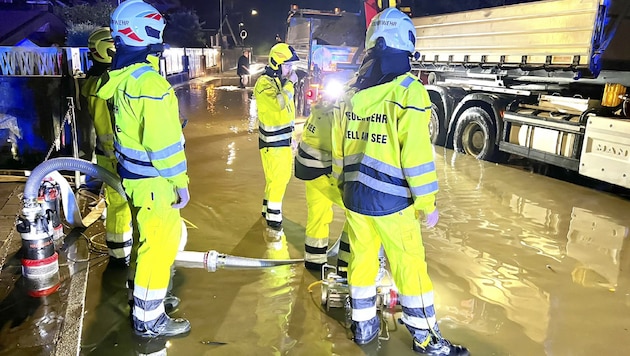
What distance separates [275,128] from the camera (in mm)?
5176

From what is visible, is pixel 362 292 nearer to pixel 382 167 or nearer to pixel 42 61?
pixel 382 167

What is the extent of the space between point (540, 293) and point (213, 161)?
578cm

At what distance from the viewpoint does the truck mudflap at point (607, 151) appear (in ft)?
21.1

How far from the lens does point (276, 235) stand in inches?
205

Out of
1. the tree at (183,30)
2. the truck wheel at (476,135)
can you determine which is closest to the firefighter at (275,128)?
the truck wheel at (476,135)

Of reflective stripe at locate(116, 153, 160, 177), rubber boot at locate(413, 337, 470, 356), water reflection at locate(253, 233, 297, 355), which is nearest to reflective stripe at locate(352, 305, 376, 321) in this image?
rubber boot at locate(413, 337, 470, 356)

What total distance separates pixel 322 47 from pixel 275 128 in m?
8.49

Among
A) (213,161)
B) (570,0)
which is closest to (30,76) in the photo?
(213,161)

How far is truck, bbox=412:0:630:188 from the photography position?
261 inches

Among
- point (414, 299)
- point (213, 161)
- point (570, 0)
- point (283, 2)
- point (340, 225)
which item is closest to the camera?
point (414, 299)

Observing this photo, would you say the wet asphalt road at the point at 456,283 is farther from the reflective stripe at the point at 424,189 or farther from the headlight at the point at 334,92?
the headlight at the point at 334,92

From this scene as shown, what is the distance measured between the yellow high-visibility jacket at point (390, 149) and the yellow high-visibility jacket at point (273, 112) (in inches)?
81.7

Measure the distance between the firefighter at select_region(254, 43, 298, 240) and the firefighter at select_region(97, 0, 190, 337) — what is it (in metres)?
2.05

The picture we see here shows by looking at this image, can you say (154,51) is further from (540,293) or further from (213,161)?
(213,161)
